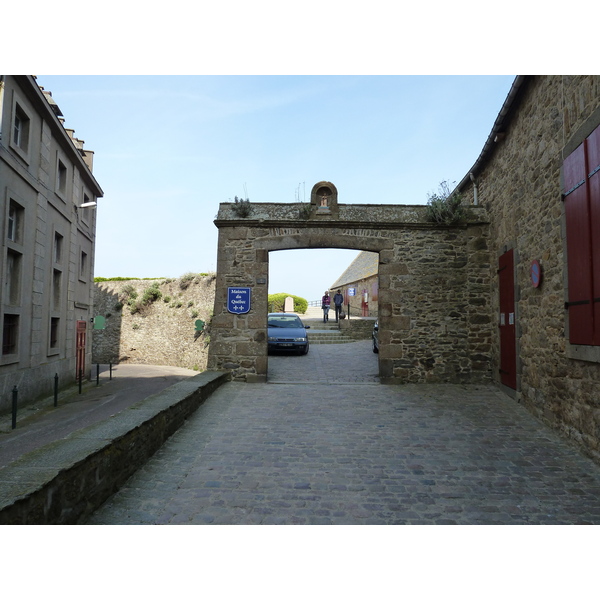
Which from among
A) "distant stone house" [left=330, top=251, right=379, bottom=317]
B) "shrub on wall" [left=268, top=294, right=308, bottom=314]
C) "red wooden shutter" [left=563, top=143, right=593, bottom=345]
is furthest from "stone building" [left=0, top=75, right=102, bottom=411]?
"shrub on wall" [left=268, top=294, right=308, bottom=314]

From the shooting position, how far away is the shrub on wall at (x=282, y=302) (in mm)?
34594

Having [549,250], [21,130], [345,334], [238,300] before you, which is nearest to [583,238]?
[549,250]

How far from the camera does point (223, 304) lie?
31.8 ft

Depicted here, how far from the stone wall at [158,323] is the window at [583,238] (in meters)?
16.0

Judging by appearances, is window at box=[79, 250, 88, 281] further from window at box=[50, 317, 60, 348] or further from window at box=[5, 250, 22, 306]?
window at box=[5, 250, 22, 306]

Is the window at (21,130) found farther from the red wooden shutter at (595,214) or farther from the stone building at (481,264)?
the red wooden shutter at (595,214)

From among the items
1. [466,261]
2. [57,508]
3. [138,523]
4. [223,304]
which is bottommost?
→ [138,523]

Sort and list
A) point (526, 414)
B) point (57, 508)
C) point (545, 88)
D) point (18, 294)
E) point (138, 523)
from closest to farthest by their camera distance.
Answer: point (57, 508) → point (138, 523) → point (545, 88) → point (526, 414) → point (18, 294)

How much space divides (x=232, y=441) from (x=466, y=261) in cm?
679

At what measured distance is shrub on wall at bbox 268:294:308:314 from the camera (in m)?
34.6

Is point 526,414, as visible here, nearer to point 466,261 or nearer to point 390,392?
point 390,392

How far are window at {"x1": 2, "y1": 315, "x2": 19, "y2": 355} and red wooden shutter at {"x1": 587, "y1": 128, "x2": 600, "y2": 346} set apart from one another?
38.9 feet

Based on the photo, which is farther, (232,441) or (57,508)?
(232,441)

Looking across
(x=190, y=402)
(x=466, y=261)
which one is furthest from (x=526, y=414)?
(x=190, y=402)
